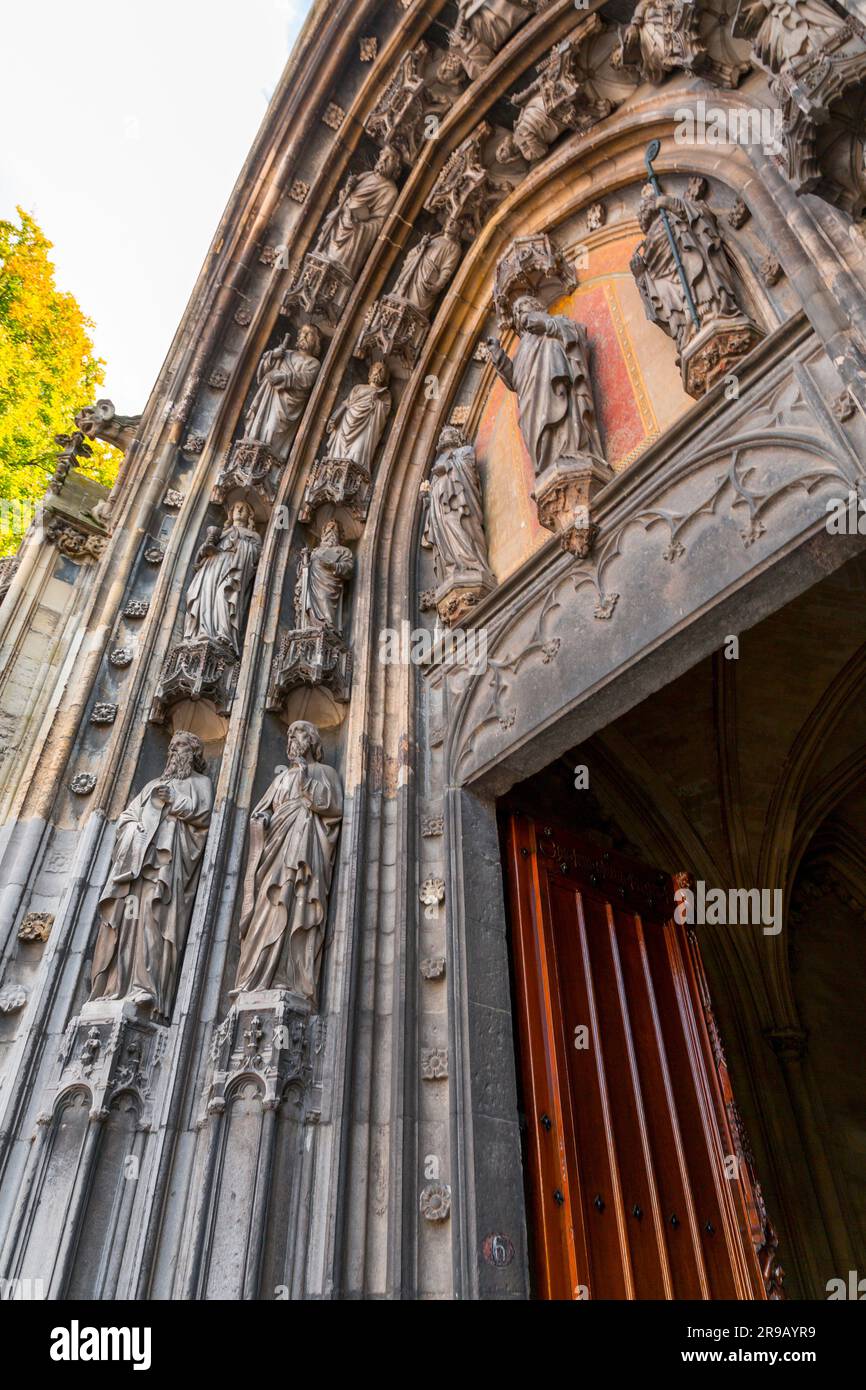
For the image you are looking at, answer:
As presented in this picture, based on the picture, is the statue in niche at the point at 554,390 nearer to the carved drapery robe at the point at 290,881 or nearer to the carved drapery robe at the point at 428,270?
the carved drapery robe at the point at 428,270

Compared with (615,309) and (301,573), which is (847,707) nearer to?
(615,309)

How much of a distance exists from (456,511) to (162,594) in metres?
2.00

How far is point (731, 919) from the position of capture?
812 centimetres

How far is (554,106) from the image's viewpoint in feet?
19.0

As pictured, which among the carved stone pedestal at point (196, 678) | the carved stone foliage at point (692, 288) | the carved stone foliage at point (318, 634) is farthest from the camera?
the carved stone foliage at point (318, 634)

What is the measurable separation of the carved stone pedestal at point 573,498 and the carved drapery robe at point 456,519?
0.82 metres

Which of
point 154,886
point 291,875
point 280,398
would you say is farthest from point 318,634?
point 280,398

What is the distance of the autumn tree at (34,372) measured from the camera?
36.2 ft

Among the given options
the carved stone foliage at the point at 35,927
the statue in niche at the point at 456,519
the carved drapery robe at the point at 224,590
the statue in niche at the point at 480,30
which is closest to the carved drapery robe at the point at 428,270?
the statue in niche at the point at 480,30

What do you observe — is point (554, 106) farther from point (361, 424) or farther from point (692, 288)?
point (692, 288)

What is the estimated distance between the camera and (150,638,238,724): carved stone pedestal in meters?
5.23

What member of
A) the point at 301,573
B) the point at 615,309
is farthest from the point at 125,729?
the point at 615,309

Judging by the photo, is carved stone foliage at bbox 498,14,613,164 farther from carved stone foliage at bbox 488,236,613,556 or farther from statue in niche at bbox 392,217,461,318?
carved stone foliage at bbox 488,236,613,556

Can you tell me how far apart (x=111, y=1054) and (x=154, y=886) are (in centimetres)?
84
